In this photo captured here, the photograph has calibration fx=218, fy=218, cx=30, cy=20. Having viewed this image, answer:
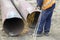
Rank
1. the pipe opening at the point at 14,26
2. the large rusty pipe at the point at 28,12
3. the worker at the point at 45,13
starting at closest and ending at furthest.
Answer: the worker at the point at 45,13 → the pipe opening at the point at 14,26 → the large rusty pipe at the point at 28,12

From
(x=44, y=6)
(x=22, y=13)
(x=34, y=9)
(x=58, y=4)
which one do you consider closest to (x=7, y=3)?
(x=22, y=13)

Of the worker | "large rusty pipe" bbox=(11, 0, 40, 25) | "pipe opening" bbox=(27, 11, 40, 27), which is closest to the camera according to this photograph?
the worker

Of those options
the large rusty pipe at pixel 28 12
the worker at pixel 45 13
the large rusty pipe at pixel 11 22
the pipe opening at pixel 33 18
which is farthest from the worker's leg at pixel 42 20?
the pipe opening at pixel 33 18

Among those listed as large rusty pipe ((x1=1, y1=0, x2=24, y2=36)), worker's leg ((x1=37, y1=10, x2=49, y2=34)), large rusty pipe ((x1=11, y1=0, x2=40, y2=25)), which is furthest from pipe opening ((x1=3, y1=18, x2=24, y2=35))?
worker's leg ((x1=37, y1=10, x2=49, y2=34))

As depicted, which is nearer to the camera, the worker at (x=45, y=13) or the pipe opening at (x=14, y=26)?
the worker at (x=45, y=13)

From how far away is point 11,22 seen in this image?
712 cm

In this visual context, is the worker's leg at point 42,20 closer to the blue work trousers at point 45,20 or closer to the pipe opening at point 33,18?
the blue work trousers at point 45,20

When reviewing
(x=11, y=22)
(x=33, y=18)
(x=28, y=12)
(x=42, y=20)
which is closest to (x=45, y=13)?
(x=42, y=20)

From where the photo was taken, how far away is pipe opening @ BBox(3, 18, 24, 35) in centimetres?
671

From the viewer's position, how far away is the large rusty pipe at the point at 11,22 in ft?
21.0

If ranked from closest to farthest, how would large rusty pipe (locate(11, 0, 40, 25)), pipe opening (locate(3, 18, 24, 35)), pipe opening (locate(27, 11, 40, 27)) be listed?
pipe opening (locate(3, 18, 24, 35))
large rusty pipe (locate(11, 0, 40, 25))
pipe opening (locate(27, 11, 40, 27))

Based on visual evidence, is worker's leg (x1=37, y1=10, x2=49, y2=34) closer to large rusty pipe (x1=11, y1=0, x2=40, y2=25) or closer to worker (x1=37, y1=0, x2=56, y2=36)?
worker (x1=37, y1=0, x2=56, y2=36)

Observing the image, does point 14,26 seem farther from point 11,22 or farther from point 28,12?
point 28,12

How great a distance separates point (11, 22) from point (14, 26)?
0.64 ft
